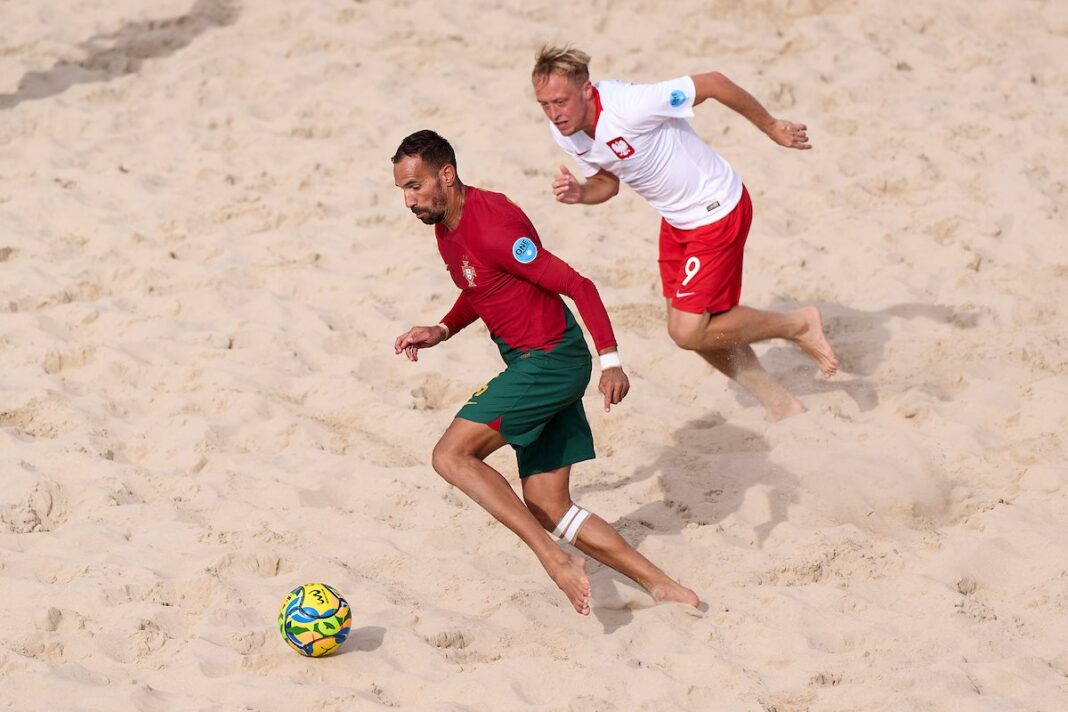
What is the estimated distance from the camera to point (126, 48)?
973 centimetres

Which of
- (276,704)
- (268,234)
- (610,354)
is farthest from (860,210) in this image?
(276,704)

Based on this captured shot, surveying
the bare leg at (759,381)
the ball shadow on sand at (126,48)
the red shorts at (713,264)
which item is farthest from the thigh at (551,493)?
the ball shadow on sand at (126,48)

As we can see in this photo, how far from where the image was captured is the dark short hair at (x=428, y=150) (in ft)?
14.2

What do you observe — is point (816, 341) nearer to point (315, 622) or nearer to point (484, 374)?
point (484, 374)

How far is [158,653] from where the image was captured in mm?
4164

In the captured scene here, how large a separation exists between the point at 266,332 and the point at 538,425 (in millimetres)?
2531

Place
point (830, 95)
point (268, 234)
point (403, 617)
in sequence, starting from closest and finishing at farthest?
→ point (403, 617) < point (268, 234) < point (830, 95)

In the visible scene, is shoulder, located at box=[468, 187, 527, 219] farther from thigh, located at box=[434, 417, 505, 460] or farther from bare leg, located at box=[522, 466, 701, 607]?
bare leg, located at box=[522, 466, 701, 607]

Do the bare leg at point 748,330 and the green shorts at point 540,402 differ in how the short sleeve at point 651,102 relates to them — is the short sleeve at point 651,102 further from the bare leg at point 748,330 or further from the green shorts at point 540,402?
the green shorts at point 540,402

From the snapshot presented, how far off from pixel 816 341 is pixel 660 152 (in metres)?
1.10

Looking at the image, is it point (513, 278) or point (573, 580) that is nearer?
point (573, 580)

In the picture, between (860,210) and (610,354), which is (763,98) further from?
(610,354)

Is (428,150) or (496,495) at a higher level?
(428,150)

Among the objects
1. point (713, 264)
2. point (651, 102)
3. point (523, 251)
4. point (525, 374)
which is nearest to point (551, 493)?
point (525, 374)
